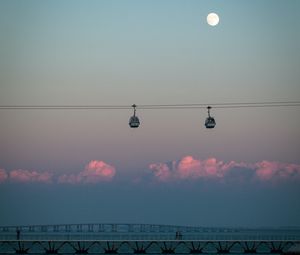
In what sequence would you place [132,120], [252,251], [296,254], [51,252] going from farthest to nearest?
[252,251], [51,252], [296,254], [132,120]

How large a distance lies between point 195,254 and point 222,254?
14.0ft

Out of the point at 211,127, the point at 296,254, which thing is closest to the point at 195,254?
the point at 296,254

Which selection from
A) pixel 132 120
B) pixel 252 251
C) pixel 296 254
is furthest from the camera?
pixel 252 251

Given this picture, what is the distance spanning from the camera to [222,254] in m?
89.1

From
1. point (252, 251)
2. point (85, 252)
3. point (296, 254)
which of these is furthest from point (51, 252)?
point (296, 254)

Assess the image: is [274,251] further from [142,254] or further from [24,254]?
[24,254]

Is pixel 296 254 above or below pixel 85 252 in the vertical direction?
below

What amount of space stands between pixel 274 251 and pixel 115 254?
19.1m

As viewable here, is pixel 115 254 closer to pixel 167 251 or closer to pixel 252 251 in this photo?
pixel 167 251

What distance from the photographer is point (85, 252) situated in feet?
270

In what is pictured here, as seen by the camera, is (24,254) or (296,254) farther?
(24,254)

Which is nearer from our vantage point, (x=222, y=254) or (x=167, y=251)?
(x=167, y=251)

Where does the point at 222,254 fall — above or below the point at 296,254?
above

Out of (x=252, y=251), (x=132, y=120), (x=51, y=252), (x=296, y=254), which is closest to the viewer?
(x=132, y=120)
